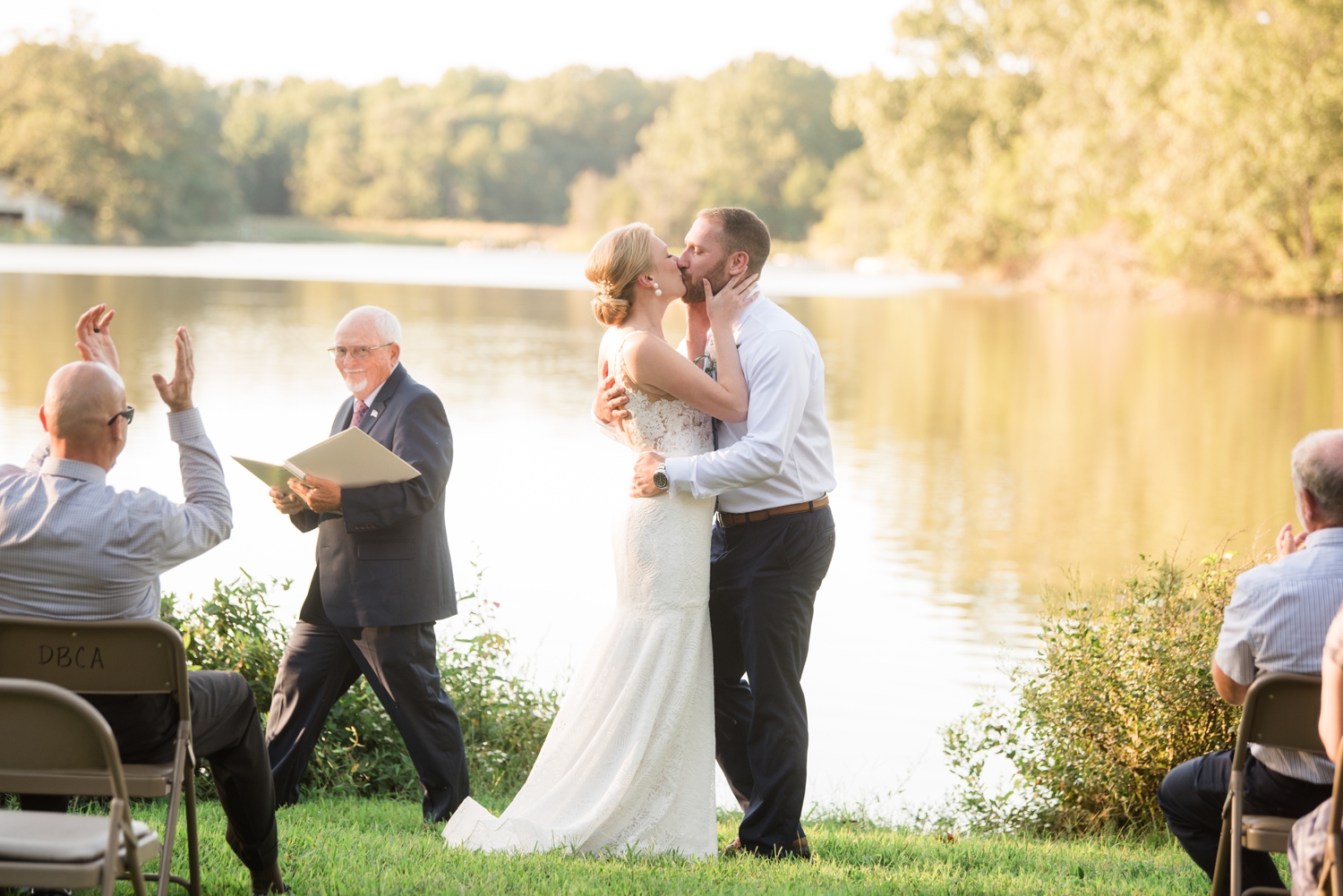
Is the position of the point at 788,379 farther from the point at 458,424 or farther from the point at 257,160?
the point at 257,160

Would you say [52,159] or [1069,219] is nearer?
[1069,219]

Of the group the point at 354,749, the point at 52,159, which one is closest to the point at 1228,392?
the point at 354,749

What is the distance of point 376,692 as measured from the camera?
475 cm

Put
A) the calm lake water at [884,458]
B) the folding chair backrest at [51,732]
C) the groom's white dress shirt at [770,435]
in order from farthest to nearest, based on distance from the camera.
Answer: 1. the calm lake water at [884,458]
2. the groom's white dress shirt at [770,435]
3. the folding chair backrest at [51,732]

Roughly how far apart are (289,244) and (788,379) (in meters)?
105

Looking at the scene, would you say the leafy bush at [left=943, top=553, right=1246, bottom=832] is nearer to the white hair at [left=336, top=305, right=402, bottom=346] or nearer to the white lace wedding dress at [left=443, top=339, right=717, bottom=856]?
the white lace wedding dress at [left=443, top=339, right=717, bottom=856]

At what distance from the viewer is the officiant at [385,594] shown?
4684 mm

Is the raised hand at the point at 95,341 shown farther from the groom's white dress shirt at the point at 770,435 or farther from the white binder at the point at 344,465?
the groom's white dress shirt at the point at 770,435

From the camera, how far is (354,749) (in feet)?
18.2

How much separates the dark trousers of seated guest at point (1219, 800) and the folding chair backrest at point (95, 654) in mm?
2489

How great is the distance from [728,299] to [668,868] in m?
1.71

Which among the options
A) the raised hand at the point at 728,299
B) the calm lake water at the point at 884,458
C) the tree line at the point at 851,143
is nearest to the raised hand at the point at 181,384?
the raised hand at the point at 728,299

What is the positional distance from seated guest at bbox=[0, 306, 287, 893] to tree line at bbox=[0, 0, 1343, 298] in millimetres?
40785

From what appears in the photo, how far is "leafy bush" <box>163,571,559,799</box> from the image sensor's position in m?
5.49
